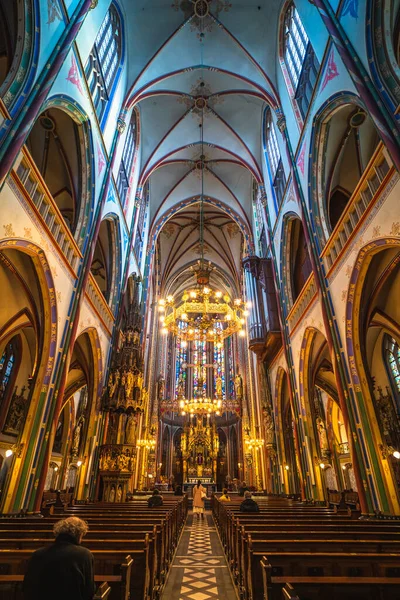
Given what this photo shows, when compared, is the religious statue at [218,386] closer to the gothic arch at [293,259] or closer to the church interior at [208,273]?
the church interior at [208,273]

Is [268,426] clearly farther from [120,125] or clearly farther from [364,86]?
[120,125]

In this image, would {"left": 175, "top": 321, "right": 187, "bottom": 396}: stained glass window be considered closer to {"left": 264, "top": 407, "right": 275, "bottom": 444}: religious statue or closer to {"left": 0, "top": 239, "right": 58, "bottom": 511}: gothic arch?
{"left": 264, "top": 407, "right": 275, "bottom": 444}: religious statue

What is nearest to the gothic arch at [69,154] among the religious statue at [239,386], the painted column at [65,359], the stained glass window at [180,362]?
the painted column at [65,359]

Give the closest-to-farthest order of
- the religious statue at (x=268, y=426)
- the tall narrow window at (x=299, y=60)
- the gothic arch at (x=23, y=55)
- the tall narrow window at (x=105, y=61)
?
the gothic arch at (x=23, y=55) → the tall narrow window at (x=105, y=61) → the tall narrow window at (x=299, y=60) → the religious statue at (x=268, y=426)

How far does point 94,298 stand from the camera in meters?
13.3

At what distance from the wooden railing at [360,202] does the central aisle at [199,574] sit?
8.41 meters

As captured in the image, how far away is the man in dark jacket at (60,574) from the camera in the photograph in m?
2.22

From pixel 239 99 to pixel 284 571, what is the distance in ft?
70.5

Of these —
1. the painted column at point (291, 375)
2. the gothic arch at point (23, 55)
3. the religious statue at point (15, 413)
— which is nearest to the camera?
the gothic arch at point (23, 55)

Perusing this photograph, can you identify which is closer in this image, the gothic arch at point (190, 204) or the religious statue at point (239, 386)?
the gothic arch at point (190, 204)

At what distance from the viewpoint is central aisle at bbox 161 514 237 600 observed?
4.93 meters

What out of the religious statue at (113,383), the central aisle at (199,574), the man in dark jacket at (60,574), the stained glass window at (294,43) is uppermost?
the stained glass window at (294,43)

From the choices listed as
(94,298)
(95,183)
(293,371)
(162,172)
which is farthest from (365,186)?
(162,172)

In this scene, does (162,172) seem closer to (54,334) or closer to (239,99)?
(239,99)
